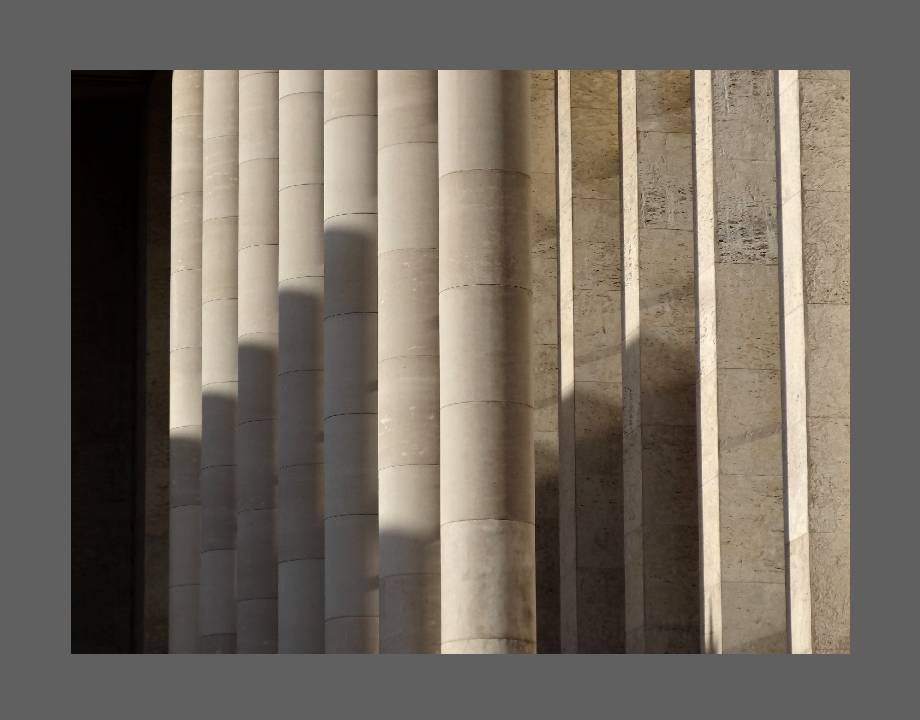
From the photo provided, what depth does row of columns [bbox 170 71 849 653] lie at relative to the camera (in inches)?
1246

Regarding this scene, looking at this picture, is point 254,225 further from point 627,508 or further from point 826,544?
point 826,544

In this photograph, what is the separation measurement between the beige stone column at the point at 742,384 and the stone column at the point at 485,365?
4715 mm

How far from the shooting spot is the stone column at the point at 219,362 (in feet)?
161

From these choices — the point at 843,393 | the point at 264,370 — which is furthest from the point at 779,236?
the point at 264,370

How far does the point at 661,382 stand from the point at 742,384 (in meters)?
3.25

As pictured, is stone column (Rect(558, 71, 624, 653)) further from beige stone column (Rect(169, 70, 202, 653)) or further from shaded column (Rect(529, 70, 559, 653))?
beige stone column (Rect(169, 70, 202, 653))

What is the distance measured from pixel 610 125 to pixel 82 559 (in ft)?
116

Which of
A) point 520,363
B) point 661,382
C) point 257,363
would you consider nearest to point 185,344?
point 257,363

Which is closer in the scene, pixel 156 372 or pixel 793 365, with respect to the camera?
pixel 793 365

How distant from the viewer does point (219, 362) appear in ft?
165

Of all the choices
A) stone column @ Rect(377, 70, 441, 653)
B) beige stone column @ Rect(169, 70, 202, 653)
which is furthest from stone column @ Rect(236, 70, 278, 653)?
stone column @ Rect(377, 70, 441, 653)

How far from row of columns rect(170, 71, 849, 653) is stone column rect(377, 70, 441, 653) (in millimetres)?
47

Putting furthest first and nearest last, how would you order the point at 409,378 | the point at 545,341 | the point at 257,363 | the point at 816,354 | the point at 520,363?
1. the point at 257,363
2. the point at 545,341
3. the point at 409,378
4. the point at 816,354
5. the point at 520,363

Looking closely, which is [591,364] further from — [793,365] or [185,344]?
[185,344]
